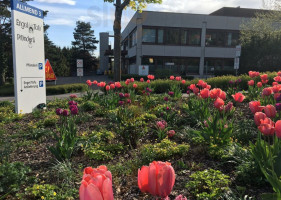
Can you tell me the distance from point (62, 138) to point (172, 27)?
29479mm

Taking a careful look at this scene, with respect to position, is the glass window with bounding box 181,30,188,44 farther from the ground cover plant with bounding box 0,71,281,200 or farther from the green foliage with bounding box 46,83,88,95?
the ground cover plant with bounding box 0,71,281,200

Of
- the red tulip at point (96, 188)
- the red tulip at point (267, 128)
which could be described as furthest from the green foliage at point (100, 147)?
the red tulip at point (96, 188)

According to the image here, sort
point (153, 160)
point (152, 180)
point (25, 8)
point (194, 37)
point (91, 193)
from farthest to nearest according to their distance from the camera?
point (194, 37) → point (25, 8) → point (153, 160) → point (152, 180) → point (91, 193)

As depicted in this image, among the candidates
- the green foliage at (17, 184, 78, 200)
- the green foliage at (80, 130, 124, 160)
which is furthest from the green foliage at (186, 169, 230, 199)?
the green foliage at (80, 130, 124, 160)

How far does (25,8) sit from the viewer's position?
259 inches

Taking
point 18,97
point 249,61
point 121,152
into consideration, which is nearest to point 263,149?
point 121,152

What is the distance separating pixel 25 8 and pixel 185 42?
87.1ft

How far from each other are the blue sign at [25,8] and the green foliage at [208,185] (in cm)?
599

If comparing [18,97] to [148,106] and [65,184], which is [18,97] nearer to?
[148,106]

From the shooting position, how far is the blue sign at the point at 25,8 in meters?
6.06

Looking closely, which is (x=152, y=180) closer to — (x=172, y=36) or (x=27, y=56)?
(x=27, y=56)

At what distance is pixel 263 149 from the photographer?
2387mm

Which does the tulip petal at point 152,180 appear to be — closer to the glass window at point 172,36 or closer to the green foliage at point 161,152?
the green foliage at point 161,152

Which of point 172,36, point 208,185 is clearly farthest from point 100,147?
point 172,36
